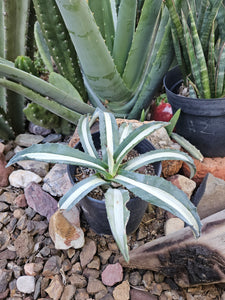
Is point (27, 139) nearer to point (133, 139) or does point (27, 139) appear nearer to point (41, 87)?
point (41, 87)

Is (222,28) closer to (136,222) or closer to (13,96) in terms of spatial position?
(136,222)

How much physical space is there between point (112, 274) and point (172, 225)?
0.28m

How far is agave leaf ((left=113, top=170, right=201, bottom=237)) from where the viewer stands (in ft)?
2.50

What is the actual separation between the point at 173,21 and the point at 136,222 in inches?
30.7

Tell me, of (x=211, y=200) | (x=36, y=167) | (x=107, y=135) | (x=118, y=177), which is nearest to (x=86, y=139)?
(x=107, y=135)

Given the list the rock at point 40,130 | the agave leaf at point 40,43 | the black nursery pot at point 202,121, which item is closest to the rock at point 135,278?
the black nursery pot at point 202,121

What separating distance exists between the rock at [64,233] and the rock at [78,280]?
100 mm

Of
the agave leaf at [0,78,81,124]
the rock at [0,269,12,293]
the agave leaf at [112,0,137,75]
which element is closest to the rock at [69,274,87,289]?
the rock at [0,269,12,293]

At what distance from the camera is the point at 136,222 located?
3.49ft

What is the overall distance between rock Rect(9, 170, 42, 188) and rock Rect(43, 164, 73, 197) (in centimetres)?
5

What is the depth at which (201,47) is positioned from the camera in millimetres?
1184

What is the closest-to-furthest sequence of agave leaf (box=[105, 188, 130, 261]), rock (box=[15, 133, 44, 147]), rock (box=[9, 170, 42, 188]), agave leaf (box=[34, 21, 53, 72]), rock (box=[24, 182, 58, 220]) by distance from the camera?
agave leaf (box=[105, 188, 130, 261])
rock (box=[24, 182, 58, 220])
rock (box=[9, 170, 42, 188])
rock (box=[15, 133, 44, 147])
agave leaf (box=[34, 21, 53, 72])

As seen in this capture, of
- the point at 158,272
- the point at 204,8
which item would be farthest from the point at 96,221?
the point at 204,8

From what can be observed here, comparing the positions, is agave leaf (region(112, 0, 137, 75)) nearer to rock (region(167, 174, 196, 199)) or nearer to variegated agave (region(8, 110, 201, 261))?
variegated agave (region(8, 110, 201, 261))
